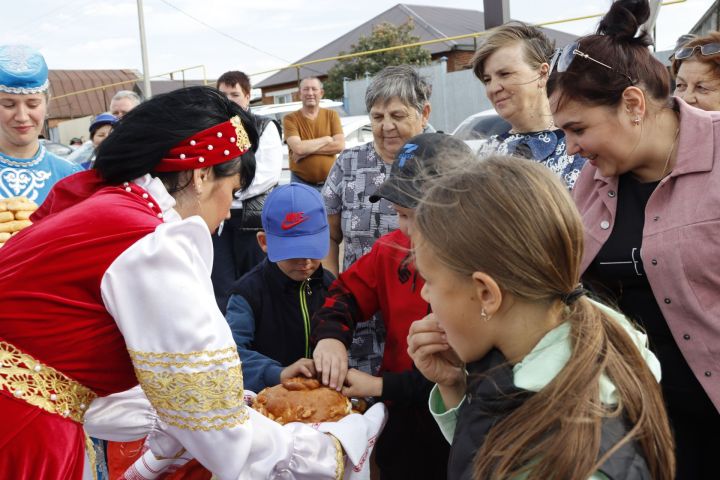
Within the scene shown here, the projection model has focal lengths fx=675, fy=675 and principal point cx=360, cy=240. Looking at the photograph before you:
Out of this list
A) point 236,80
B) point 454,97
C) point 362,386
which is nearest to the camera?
point 362,386

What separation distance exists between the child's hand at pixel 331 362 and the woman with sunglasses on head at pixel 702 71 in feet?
Answer: 8.29

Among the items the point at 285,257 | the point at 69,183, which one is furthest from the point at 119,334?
the point at 285,257

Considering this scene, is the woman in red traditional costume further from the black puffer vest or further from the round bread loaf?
the black puffer vest

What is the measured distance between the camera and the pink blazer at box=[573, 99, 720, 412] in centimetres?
187

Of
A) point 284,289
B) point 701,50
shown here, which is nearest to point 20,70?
point 284,289

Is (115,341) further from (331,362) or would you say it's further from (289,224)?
(289,224)

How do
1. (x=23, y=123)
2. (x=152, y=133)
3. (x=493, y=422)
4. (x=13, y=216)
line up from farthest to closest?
(x=23, y=123)
(x=13, y=216)
(x=152, y=133)
(x=493, y=422)

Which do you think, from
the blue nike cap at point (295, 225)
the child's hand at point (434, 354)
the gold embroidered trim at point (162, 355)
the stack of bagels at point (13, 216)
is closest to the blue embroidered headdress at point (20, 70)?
the stack of bagels at point (13, 216)

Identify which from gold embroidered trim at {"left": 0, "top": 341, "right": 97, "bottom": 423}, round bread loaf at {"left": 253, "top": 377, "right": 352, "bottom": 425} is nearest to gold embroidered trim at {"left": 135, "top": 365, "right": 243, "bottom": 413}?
gold embroidered trim at {"left": 0, "top": 341, "right": 97, "bottom": 423}

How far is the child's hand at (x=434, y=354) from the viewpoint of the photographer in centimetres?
166

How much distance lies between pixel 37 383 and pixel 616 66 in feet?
5.94

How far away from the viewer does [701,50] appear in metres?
3.57

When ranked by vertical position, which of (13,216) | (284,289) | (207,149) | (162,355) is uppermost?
(207,149)

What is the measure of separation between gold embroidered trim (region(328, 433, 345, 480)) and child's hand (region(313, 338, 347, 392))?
25 centimetres
